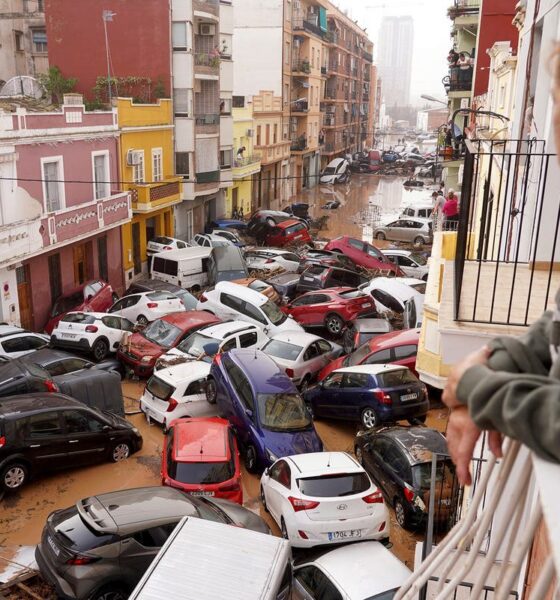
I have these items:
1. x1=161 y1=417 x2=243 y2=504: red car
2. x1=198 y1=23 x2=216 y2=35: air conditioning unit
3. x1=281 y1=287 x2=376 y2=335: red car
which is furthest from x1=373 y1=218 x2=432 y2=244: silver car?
x1=161 y1=417 x2=243 y2=504: red car

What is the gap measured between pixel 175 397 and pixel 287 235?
1927 cm

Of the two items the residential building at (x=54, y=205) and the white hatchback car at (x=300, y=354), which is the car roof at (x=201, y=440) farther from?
the residential building at (x=54, y=205)

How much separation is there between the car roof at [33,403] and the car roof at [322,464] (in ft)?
13.6

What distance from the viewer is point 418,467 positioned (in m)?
10.1

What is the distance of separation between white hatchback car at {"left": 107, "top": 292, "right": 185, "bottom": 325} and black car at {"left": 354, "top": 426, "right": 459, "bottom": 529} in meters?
9.34

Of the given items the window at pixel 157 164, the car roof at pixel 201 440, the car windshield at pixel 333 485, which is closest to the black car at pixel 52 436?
the car roof at pixel 201 440

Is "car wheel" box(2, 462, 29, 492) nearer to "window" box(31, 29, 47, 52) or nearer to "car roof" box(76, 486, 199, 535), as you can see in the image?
"car roof" box(76, 486, 199, 535)

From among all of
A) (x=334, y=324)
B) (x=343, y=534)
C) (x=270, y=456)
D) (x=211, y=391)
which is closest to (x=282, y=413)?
(x=270, y=456)

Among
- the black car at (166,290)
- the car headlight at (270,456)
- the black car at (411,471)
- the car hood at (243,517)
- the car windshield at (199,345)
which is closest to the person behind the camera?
the car hood at (243,517)

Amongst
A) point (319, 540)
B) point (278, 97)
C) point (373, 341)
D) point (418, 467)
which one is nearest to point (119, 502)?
point (319, 540)

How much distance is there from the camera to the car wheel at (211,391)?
1333 cm

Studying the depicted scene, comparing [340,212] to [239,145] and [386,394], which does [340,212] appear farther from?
[386,394]

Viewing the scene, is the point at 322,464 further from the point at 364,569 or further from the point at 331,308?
the point at 331,308

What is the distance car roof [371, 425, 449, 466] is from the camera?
33.8ft
